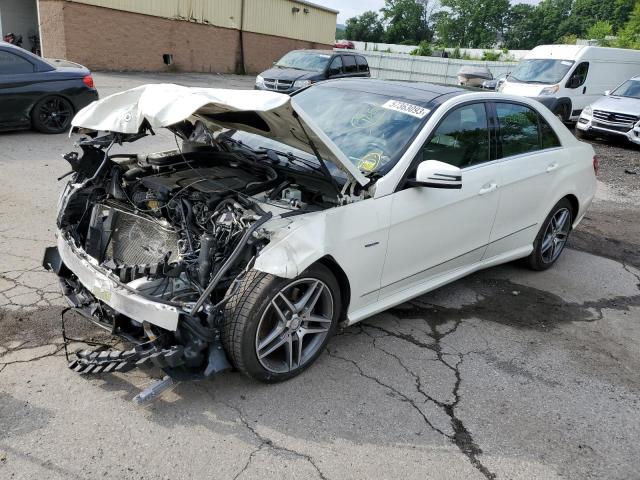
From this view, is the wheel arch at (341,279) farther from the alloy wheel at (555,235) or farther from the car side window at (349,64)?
the car side window at (349,64)

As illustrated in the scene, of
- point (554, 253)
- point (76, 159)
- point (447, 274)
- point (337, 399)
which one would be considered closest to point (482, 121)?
point (447, 274)

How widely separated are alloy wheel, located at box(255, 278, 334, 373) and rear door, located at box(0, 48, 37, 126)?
295 inches

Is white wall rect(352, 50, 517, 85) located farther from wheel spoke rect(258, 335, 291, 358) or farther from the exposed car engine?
wheel spoke rect(258, 335, 291, 358)

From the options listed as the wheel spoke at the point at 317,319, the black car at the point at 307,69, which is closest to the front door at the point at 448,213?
the wheel spoke at the point at 317,319

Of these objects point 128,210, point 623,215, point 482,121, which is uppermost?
point 482,121

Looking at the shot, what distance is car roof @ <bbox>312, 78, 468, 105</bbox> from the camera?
4156 mm

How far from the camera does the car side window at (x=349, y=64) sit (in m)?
16.3

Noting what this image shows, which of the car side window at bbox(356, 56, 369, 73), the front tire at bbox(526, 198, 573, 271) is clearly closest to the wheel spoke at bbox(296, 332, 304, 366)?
the front tire at bbox(526, 198, 573, 271)

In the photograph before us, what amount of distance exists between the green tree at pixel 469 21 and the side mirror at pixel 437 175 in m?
85.8

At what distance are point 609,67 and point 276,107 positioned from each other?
16998mm

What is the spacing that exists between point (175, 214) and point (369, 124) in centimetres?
157

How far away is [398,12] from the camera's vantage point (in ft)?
261

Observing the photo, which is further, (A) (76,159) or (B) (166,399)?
(A) (76,159)

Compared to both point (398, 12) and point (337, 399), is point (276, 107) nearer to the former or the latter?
point (337, 399)
